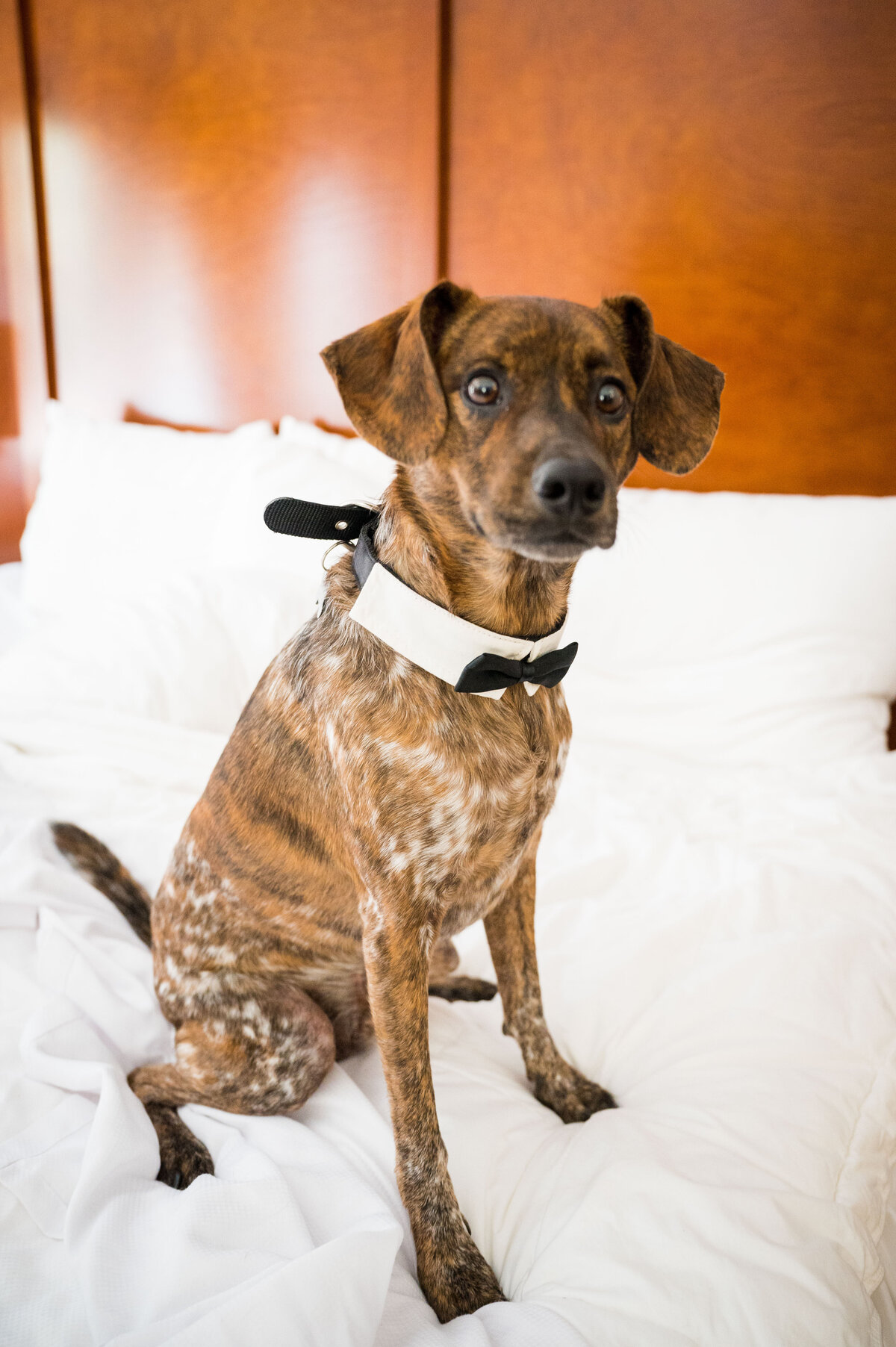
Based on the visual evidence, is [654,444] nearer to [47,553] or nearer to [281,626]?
[281,626]

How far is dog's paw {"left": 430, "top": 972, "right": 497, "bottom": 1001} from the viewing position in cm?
155

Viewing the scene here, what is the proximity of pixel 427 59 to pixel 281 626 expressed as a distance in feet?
6.39

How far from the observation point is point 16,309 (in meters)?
3.77

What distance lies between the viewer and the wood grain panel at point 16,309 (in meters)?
3.50

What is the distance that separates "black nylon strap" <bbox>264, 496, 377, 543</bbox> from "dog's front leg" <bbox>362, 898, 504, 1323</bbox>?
0.52 meters

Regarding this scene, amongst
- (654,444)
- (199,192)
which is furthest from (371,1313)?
(199,192)

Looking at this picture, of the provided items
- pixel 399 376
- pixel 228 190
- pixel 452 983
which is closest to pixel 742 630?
pixel 452 983

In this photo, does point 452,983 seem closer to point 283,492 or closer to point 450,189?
point 283,492

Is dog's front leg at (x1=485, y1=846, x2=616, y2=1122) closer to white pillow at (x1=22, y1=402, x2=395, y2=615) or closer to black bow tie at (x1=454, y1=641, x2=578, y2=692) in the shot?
black bow tie at (x1=454, y1=641, x2=578, y2=692)

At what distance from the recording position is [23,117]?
354 cm

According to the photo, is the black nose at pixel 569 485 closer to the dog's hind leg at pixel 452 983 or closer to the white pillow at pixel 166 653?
the dog's hind leg at pixel 452 983

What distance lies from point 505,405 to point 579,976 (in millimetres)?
985

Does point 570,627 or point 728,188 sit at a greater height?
point 728,188

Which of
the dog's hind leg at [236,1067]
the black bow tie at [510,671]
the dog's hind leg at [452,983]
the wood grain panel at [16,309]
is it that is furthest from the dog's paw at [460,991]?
the wood grain panel at [16,309]
